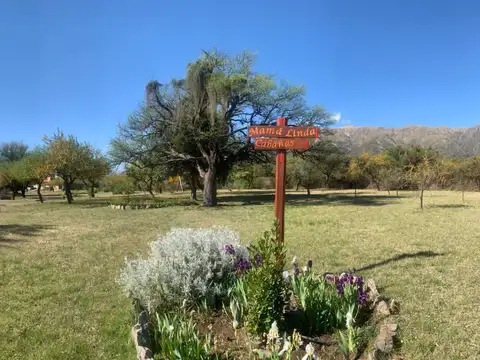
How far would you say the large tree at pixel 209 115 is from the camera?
17.8m

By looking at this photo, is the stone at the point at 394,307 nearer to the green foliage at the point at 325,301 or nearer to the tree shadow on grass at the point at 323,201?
the green foliage at the point at 325,301

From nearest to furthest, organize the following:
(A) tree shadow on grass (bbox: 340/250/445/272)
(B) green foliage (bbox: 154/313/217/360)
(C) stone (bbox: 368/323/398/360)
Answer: (B) green foliage (bbox: 154/313/217/360), (C) stone (bbox: 368/323/398/360), (A) tree shadow on grass (bbox: 340/250/445/272)

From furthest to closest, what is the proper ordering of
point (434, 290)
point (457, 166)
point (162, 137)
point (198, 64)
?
1. point (457, 166)
2. point (162, 137)
3. point (198, 64)
4. point (434, 290)

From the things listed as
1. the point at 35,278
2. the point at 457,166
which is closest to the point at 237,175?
the point at 457,166

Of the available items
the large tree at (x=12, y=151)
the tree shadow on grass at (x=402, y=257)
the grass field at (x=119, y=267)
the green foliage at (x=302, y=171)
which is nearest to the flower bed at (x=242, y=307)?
the grass field at (x=119, y=267)

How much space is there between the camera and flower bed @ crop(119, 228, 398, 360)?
283cm

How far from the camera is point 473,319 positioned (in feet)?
11.9

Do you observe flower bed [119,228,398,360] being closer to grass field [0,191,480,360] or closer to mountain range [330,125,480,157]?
grass field [0,191,480,360]

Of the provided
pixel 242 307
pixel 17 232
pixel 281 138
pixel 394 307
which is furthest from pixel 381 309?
pixel 17 232

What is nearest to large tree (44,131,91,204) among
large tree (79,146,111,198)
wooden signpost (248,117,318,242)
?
large tree (79,146,111,198)

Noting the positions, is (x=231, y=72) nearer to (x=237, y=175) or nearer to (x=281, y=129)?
(x=281, y=129)

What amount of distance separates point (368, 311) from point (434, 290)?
4.53 feet

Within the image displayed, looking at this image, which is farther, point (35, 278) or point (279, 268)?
point (35, 278)

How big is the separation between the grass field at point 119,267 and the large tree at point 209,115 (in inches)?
349
